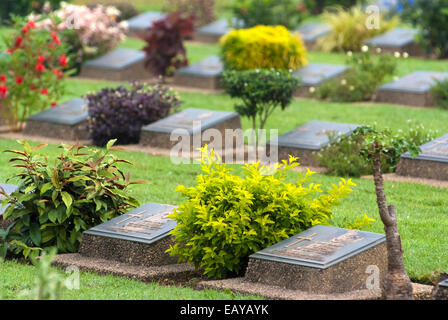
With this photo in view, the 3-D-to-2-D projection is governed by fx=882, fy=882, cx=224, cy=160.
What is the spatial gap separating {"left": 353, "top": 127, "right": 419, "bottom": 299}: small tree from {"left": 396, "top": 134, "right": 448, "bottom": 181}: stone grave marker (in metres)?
3.99

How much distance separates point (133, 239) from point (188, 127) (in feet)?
16.5

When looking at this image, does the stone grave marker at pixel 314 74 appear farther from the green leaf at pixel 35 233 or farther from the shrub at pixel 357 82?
the green leaf at pixel 35 233

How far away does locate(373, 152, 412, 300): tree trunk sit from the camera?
5574 mm

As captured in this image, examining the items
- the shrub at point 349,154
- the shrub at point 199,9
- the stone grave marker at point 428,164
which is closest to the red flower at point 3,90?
the shrub at point 349,154

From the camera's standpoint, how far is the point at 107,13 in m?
18.6

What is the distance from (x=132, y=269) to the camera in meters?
6.42

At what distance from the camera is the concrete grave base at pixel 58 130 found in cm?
1241

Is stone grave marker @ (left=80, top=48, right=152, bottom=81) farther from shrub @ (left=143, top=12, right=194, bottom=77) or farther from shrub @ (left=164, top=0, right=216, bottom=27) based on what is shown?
shrub @ (left=164, top=0, right=216, bottom=27)

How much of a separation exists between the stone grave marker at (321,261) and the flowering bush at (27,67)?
24.4ft

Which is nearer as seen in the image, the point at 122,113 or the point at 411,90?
the point at 122,113

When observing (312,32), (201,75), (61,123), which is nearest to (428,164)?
(61,123)

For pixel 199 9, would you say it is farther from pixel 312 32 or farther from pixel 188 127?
pixel 188 127

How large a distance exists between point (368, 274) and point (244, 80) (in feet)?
19.2

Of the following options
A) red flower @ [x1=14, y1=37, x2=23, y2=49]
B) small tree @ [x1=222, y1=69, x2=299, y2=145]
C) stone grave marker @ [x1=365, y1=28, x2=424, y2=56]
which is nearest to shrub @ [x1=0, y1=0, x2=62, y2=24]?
stone grave marker @ [x1=365, y1=28, x2=424, y2=56]
